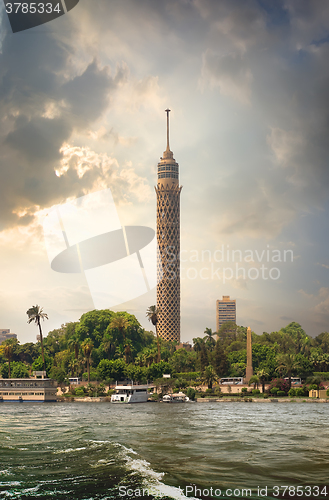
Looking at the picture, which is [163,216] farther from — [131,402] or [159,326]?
[131,402]

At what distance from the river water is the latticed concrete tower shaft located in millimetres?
134223

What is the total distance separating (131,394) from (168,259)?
271 feet

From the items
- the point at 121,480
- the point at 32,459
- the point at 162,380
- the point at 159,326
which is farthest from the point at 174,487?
the point at 159,326

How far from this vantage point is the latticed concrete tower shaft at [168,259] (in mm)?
177625

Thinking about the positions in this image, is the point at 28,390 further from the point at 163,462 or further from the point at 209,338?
the point at 163,462

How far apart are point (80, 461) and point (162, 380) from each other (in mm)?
80265

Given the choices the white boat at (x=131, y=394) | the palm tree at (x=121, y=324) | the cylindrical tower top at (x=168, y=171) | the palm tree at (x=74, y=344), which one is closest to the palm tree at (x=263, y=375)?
the white boat at (x=131, y=394)

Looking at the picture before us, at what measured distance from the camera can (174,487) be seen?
810 inches

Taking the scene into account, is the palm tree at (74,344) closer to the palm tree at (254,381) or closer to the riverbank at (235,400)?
the riverbank at (235,400)

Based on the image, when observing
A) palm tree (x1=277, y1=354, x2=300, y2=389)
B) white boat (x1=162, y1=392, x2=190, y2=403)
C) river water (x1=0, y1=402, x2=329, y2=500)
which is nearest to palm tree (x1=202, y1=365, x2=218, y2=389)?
white boat (x1=162, y1=392, x2=190, y2=403)

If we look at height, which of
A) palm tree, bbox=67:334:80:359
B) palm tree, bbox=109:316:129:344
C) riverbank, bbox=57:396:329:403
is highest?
palm tree, bbox=109:316:129:344

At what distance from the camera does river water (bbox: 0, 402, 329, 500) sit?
65.8ft

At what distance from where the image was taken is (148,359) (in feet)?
386

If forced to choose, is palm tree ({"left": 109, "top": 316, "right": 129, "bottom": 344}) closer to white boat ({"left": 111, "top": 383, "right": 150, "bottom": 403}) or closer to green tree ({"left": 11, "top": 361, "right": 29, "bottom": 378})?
green tree ({"left": 11, "top": 361, "right": 29, "bottom": 378})
